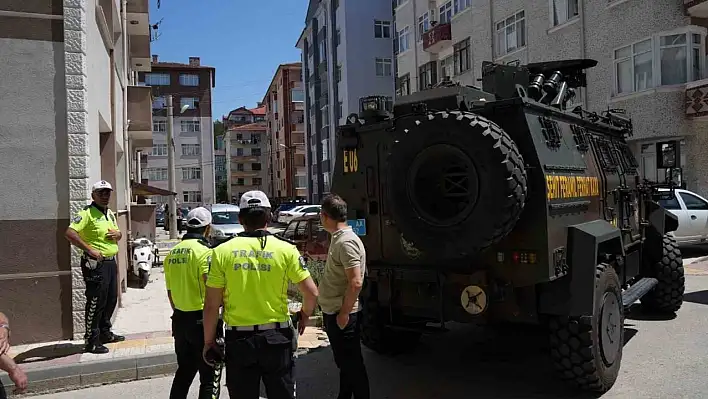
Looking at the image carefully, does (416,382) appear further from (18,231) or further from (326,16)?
(326,16)

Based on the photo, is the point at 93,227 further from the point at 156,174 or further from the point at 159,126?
the point at 159,126

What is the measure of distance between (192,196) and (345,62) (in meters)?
27.8

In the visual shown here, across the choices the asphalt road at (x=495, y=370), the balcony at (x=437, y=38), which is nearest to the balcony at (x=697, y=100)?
the asphalt road at (x=495, y=370)

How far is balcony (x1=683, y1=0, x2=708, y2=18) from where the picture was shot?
15672 millimetres

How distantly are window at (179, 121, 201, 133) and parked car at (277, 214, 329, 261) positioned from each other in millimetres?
53631

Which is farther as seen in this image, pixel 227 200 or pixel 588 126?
pixel 227 200

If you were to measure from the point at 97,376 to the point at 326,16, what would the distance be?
151 feet

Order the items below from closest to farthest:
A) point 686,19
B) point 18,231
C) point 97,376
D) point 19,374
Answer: point 19,374
point 97,376
point 18,231
point 686,19

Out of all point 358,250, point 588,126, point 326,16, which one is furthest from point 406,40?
point 358,250

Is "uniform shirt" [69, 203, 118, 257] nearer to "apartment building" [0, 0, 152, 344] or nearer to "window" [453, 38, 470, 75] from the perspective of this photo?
"apartment building" [0, 0, 152, 344]

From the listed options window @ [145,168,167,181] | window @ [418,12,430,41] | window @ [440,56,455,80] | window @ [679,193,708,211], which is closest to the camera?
window @ [679,193,708,211]

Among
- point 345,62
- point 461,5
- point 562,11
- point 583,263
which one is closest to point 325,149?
point 345,62

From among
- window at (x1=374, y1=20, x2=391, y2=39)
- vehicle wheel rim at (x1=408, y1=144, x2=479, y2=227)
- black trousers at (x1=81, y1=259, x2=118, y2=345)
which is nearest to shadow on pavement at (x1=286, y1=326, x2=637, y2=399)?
vehicle wheel rim at (x1=408, y1=144, x2=479, y2=227)

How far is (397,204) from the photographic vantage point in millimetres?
5055
